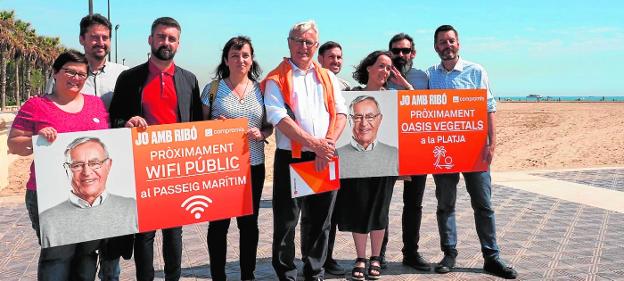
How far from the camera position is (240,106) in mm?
3883

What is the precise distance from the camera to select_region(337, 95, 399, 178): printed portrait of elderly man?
4.29 m

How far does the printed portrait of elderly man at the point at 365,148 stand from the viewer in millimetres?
4293

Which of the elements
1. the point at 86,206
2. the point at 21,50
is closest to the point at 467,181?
the point at 86,206

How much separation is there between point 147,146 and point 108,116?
0.33 meters

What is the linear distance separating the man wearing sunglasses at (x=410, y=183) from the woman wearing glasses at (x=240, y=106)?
53.2 inches

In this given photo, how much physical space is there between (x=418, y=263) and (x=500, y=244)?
4.44 feet

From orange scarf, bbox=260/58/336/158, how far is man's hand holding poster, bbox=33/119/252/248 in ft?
1.23

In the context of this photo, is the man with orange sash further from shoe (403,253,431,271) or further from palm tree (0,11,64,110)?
palm tree (0,11,64,110)

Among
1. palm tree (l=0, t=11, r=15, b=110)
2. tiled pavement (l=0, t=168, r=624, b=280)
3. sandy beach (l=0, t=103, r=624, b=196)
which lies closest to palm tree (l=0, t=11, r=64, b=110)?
palm tree (l=0, t=11, r=15, b=110)

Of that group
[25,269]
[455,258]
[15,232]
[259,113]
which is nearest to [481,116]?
[455,258]

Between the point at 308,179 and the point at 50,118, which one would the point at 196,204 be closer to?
the point at 308,179

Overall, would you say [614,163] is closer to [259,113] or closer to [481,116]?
[481,116]

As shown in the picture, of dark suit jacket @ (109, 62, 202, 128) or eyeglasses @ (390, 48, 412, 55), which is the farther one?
eyeglasses @ (390, 48, 412, 55)

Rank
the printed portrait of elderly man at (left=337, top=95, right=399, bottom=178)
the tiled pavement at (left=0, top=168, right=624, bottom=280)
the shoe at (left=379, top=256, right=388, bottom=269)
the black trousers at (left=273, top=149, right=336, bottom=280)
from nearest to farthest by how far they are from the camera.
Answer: the black trousers at (left=273, top=149, right=336, bottom=280) → the printed portrait of elderly man at (left=337, top=95, right=399, bottom=178) → the tiled pavement at (left=0, top=168, right=624, bottom=280) → the shoe at (left=379, top=256, right=388, bottom=269)
